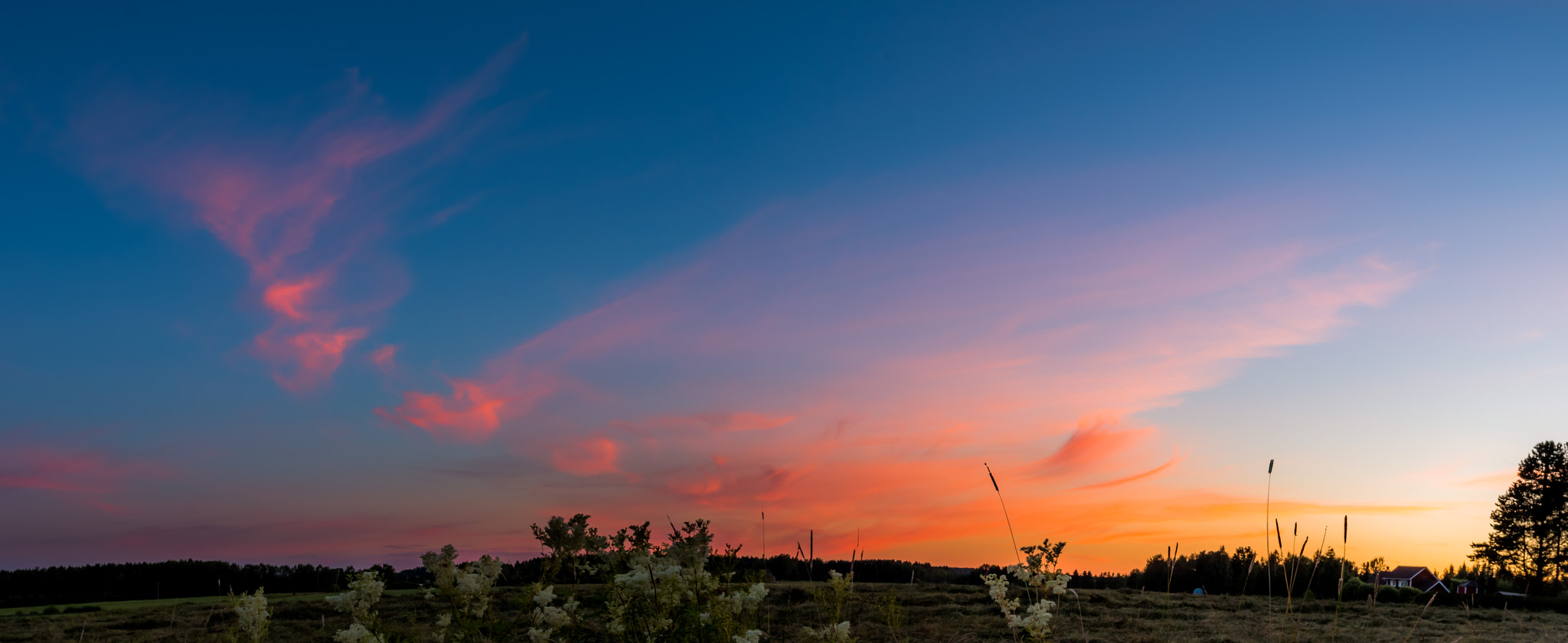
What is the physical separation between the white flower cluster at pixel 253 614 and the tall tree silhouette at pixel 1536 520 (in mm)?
52570

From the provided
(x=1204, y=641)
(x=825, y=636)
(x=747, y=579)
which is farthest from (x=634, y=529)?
(x=1204, y=641)

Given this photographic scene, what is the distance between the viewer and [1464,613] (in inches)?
541

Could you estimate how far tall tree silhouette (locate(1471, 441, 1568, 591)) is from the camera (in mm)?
41125

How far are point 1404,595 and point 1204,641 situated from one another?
1013 centimetres

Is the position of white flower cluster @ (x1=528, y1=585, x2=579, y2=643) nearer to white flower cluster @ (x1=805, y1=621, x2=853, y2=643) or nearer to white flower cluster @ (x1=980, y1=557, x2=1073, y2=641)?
white flower cluster @ (x1=805, y1=621, x2=853, y2=643)

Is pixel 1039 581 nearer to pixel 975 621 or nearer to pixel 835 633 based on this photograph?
pixel 835 633

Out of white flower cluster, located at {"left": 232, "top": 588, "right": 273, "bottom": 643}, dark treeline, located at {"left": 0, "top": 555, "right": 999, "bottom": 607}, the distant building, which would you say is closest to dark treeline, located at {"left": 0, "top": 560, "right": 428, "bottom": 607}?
dark treeline, located at {"left": 0, "top": 555, "right": 999, "bottom": 607}

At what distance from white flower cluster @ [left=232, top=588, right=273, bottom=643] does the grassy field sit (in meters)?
5.11

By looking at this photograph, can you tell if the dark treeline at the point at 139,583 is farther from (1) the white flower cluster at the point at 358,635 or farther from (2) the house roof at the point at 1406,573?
(2) the house roof at the point at 1406,573

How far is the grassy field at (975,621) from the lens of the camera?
10266mm

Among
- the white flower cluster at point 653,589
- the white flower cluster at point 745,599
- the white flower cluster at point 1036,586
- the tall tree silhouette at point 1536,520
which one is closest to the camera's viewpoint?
the white flower cluster at point 653,589

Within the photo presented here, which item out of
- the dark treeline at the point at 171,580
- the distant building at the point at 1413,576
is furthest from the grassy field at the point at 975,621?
the distant building at the point at 1413,576

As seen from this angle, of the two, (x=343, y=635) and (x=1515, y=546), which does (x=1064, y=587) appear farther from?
(x=1515, y=546)

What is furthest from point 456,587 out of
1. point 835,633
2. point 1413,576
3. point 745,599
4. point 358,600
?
point 1413,576
